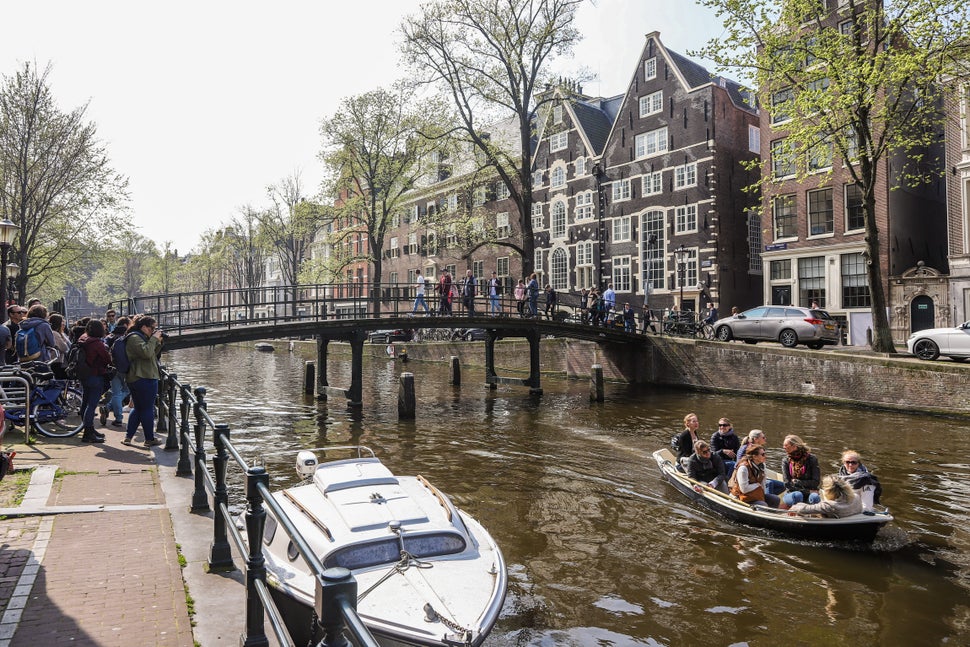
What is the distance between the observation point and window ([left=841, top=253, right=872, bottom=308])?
28.0 metres

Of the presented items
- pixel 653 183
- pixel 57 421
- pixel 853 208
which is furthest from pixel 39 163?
pixel 853 208

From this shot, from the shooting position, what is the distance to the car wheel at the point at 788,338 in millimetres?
22844

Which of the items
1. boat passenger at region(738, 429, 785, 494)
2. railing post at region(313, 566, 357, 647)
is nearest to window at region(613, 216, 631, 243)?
boat passenger at region(738, 429, 785, 494)

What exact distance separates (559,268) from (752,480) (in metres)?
34.3

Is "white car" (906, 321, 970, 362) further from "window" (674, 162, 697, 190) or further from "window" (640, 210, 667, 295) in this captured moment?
"window" (674, 162, 697, 190)

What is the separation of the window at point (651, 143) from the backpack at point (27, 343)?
3266 centimetres

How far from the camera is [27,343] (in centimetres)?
1080

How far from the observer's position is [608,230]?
39.4 metres

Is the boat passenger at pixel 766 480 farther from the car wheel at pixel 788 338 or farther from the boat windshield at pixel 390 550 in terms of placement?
the car wheel at pixel 788 338

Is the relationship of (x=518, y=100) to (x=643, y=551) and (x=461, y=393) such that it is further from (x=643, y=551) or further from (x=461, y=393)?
(x=643, y=551)

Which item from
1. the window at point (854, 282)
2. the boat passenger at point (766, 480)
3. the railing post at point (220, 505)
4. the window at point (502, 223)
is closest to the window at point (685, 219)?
the window at point (854, 282)

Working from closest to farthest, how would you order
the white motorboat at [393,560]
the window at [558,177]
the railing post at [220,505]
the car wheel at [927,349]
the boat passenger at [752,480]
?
the railing post at [220,505] → the white motorboat at [393,560] → the boat passenger at [752,480] → the car wheel at [927,349] → the window at [558,177]

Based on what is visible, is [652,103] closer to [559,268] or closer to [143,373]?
[559,268]

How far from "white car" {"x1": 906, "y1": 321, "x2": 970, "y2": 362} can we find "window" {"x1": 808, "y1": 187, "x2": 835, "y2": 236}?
35.6 ft
